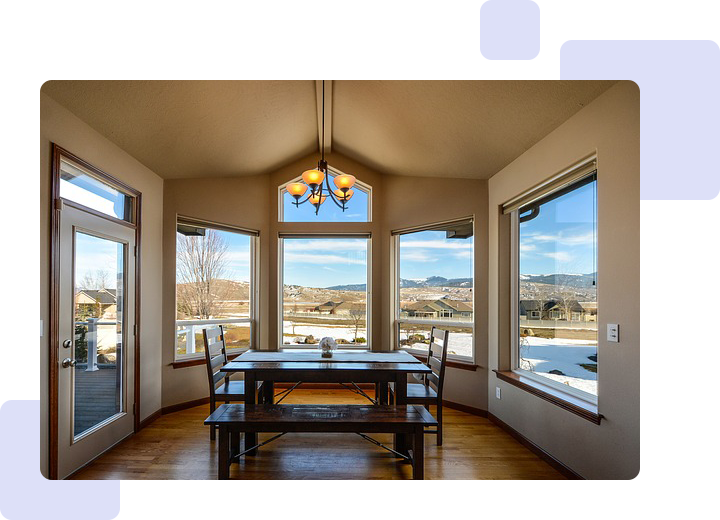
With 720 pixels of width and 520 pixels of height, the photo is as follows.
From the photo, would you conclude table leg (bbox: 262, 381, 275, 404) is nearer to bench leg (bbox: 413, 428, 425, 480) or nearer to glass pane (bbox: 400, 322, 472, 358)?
bench leg (bbox: 413, 428, 425, 480)

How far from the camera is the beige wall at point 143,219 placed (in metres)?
2.56

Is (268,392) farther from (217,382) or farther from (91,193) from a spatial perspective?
(91,193)

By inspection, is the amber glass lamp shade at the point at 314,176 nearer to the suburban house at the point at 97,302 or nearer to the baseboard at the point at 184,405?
the suburban house at the point at 97,302

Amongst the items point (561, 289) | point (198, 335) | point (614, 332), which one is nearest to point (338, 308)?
point (198, 335)

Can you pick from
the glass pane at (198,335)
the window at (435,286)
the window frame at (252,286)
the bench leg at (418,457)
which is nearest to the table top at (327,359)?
the bench leg at (418,457)

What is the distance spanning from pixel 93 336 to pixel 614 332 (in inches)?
140

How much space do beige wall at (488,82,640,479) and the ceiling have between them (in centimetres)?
19

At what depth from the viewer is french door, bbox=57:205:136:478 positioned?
110 inches

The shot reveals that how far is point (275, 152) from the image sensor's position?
16.2 ft

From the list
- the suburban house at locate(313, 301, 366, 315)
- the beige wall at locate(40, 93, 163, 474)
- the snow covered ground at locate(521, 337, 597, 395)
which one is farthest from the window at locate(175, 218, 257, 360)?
the snow covered ground at locate(521, 337, 597, 395)

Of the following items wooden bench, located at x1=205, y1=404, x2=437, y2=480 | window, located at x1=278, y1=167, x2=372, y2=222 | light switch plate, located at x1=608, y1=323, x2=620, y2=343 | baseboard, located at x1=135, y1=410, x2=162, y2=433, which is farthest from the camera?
window, located at x1=278, y1=167, x2=372, y2=222

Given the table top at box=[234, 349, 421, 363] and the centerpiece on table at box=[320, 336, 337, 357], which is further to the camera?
the centerpiece on table at box=[320, 336, 337, 357]

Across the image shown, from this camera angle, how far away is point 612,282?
242cm

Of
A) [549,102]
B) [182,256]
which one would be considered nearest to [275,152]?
[182,256]
